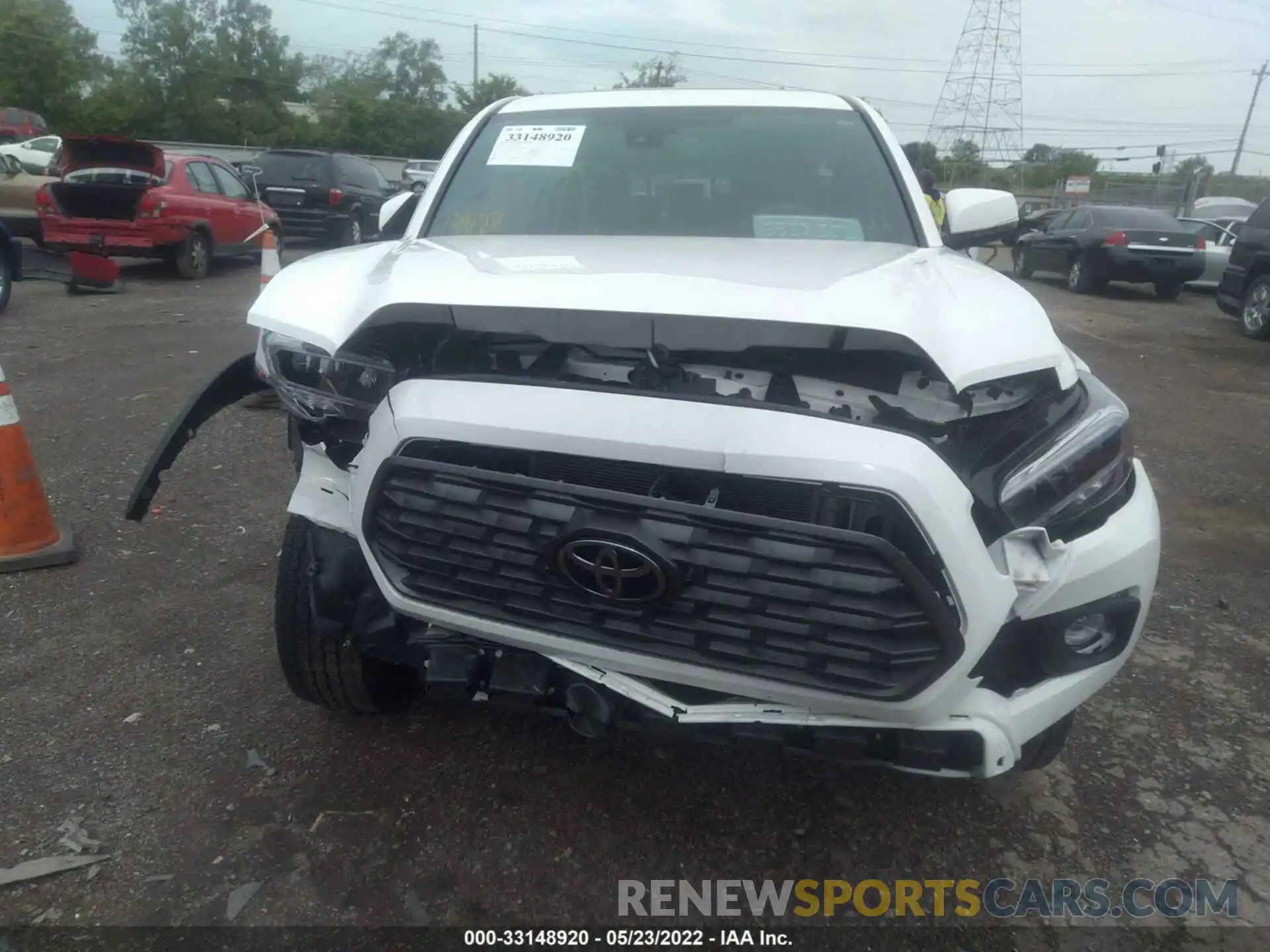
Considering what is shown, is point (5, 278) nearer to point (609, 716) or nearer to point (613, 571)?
point (609, 716)

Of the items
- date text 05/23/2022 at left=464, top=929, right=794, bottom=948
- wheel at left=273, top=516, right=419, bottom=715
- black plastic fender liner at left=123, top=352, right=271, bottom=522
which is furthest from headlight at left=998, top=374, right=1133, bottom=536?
black plastic fender liner at left=123, top=352, right=271, bottom=522

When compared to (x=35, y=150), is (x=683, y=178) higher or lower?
higher

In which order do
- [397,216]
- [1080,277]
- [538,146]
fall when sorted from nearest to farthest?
[538,146], [397,216], [1080,277]

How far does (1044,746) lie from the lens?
2127mm

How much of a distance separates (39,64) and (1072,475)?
4701 cm

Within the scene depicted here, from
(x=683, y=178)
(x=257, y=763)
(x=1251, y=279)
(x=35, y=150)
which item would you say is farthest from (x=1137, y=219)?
(x=35, y=150)

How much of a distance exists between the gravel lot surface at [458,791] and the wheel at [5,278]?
6.38 metres

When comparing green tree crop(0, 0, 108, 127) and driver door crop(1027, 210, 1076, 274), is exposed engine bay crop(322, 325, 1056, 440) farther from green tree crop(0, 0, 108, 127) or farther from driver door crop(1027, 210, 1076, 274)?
green tree crop(0, 0, 108, 127)

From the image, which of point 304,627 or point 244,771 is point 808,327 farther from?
point 244,771

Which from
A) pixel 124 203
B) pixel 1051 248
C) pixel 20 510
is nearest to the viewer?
pixel 20 510

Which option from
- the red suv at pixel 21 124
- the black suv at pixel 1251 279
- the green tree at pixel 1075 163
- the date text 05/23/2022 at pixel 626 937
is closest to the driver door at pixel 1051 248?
the black suv at pixel 1251 279

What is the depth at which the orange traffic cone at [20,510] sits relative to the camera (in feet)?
11.8

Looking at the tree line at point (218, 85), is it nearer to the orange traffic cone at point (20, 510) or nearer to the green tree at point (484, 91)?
the green tree at point (484, 91)

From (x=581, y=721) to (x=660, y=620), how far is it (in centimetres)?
43
